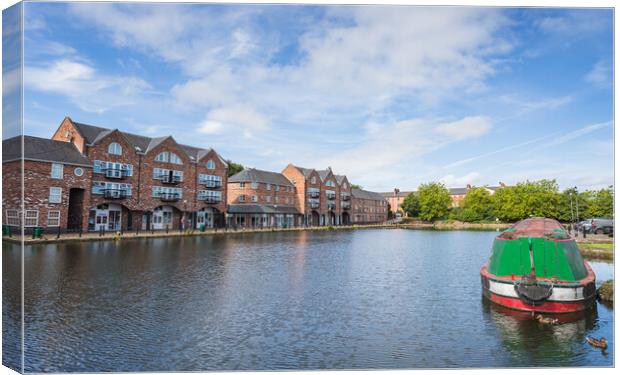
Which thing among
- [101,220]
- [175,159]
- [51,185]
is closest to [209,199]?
[175,159]

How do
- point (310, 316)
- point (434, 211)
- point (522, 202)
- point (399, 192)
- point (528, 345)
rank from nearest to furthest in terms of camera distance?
point (528, 345)
point (310, 316)
point (522, 202)
point (434, 211)
point (399, 192)

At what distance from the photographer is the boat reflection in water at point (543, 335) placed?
27.9 ft

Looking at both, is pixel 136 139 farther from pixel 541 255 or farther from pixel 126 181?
pixel 541 255

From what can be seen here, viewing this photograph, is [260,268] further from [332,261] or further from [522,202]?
[522,202]

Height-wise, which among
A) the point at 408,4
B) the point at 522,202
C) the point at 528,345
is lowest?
the point at 528,345

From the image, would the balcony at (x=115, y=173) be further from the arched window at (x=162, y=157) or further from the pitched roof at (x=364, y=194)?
the pitched roof at (x=364, y=194)

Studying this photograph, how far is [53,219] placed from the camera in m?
30.2

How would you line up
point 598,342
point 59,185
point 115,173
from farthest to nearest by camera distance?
point 115,173 → point 59,185 → point 598,342

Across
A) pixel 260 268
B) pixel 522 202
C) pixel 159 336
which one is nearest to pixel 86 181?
pixel 260 268

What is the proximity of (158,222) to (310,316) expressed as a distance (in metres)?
36.6

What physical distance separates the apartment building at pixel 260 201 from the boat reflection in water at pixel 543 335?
4784 cm


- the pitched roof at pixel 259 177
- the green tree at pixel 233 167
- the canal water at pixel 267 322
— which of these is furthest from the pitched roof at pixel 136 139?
the green tree at pixel 233 167

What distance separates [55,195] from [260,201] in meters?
33.5

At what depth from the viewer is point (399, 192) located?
123125 millimetres
